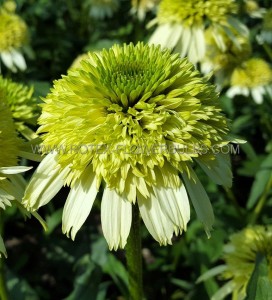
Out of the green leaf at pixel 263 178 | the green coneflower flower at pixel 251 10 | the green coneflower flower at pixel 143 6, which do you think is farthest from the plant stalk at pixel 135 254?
the green coneflower flower at pixel 143 6

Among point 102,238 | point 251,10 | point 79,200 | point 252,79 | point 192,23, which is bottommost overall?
point 102,238

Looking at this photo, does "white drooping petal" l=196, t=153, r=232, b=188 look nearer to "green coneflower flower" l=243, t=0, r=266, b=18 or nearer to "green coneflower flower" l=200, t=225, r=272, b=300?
"green coneflower flower" l=200, t=225, r=272, b=300

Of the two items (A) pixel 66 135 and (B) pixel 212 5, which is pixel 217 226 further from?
(A) pixel 66 135

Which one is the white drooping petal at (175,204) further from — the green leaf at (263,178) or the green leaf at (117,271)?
the green leaf at (263,178)

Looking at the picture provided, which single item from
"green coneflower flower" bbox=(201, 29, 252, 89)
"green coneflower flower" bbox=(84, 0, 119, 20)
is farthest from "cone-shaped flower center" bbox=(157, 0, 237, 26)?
"green coneflower flower" bbox=(84, 0, 119, 20)

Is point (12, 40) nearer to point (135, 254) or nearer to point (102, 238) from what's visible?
point (102, 238)

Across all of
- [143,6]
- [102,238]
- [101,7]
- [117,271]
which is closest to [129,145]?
[117,271]
